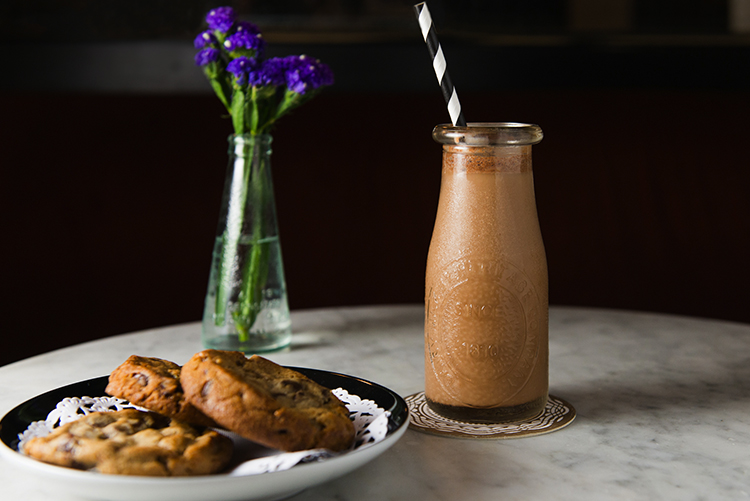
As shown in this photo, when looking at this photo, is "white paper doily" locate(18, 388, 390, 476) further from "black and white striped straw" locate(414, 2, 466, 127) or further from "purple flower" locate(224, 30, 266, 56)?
"purple flower" locate(224, 30, 266, 56)

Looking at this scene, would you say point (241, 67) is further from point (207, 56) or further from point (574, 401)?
point (574, 401)

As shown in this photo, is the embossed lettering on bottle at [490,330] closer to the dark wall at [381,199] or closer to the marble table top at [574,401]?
the marble table top at [574,401]

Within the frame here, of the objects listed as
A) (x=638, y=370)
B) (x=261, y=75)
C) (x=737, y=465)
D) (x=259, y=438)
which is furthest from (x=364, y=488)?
(x=261, y=75)

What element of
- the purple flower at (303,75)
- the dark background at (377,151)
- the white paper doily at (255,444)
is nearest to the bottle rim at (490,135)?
the white paper doily at (255,444)

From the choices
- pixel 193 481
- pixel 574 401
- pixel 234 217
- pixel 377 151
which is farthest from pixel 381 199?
pixel 193 481

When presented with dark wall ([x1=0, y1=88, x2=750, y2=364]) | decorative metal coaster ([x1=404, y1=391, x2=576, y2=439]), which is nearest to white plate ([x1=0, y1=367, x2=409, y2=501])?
decorative metal coaster ([x1=404, y1=391, x2=576, y2=439])

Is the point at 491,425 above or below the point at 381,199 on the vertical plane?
below
